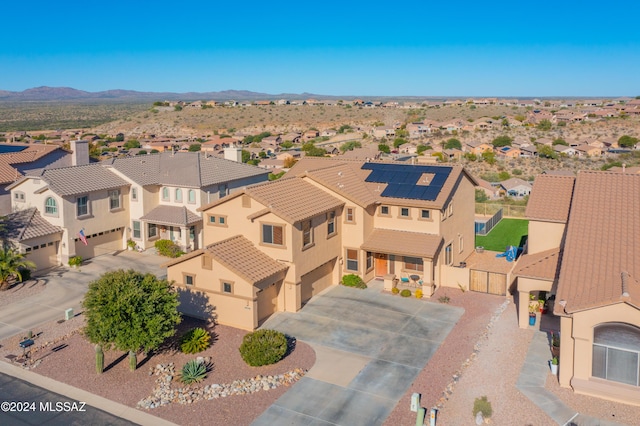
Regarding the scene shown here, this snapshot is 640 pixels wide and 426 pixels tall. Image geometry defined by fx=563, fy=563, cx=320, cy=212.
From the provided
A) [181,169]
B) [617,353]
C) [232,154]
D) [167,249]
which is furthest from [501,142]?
[617,353]

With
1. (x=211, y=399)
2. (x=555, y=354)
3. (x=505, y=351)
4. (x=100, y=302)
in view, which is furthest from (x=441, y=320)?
(x=100, y=302)

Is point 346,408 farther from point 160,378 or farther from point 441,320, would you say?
point 441,320

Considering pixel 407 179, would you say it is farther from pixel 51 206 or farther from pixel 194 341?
pixel 51 206

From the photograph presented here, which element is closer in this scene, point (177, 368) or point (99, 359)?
point (99, 359)

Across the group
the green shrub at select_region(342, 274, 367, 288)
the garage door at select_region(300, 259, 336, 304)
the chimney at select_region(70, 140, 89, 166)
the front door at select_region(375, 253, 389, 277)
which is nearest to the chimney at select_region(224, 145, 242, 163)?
the chimney at select_region(70, 140, 89, 166)

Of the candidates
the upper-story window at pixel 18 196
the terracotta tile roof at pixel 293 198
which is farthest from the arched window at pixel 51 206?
the terracotta tile roof at pixel 293 198
